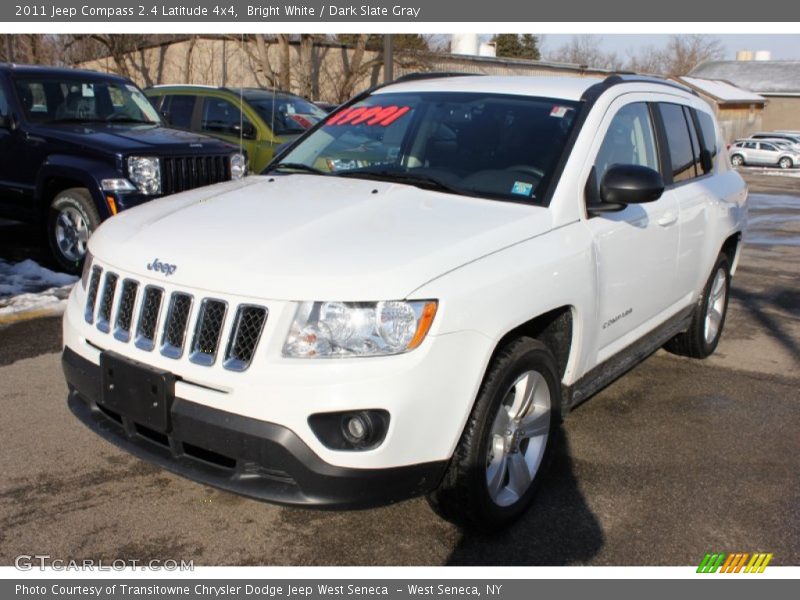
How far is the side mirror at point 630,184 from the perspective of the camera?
3.71 m

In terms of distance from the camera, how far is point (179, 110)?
36.9 ft

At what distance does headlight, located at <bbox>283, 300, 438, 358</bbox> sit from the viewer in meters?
2.79

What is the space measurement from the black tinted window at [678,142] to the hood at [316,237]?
71.2 inches

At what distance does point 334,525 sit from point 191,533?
60 centimetres

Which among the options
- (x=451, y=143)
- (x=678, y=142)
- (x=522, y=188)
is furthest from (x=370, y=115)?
(x=678, y=142)

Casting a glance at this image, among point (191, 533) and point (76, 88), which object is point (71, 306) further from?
point (76, 88)

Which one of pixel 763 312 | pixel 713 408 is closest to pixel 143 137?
pixel 713 408

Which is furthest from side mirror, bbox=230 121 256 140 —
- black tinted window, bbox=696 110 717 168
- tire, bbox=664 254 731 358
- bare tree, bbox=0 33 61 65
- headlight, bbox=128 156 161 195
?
bare tree, bbox=0 33 61 65

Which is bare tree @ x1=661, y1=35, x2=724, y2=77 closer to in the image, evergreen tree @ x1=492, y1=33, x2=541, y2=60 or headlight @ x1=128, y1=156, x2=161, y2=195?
evergreen tree @ x1=492, y1=33, x2=541, y2=60

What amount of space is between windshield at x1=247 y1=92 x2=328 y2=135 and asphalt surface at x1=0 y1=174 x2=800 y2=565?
626 cm

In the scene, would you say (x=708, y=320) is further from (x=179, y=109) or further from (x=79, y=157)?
(x=179, y=109)

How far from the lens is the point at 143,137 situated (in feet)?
25.7

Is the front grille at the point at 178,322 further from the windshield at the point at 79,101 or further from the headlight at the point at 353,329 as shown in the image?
the windshield at the point at 79,101

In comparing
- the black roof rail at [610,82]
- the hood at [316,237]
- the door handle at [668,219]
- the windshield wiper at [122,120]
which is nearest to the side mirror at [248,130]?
the windshield wiper at [122,120]
